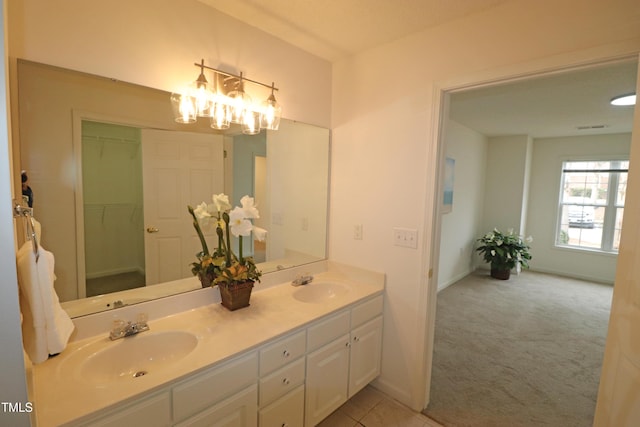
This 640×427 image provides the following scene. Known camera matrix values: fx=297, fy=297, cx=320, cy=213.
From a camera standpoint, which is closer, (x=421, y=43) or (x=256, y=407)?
(x=256, y=407)

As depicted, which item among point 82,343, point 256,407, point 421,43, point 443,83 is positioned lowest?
point 256,407

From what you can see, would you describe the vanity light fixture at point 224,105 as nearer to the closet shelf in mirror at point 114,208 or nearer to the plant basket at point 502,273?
the closet shelf in mirror at point 114,208

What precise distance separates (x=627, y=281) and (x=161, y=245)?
2.00m

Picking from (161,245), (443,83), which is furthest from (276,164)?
(443,83)

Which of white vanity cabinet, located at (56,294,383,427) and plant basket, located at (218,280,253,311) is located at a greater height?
plant basket, located at (218,280,253,311)

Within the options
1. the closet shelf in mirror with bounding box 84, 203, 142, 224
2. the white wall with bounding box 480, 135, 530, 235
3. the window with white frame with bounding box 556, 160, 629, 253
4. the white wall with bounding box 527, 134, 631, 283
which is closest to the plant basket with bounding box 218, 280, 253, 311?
the closet shelf in mirror with bounding box 84, 203, 142, 224

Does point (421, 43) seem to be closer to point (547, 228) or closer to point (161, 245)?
point (161, 245)

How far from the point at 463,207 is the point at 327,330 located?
13.0 feet

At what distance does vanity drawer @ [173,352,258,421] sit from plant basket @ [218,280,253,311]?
39cm

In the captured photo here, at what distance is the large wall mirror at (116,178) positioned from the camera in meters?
1.24

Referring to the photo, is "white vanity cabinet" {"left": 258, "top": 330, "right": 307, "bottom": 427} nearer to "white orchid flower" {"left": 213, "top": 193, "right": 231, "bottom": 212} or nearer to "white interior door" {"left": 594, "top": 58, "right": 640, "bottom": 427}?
"white orchid flower" {"left": 213, "top": 193, "right": 231, "bottom": 212}

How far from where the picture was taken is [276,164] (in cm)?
224

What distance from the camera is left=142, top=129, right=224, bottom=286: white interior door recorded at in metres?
1.58

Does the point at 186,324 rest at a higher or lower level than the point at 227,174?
lower
